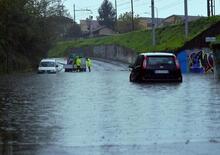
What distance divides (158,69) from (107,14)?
143 meters

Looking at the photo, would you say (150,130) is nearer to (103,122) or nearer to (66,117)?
(103,122)

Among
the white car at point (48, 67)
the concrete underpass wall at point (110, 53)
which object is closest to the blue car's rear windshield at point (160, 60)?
the white car at point (48, 67)

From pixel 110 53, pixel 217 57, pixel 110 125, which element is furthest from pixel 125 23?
pixel 110 125

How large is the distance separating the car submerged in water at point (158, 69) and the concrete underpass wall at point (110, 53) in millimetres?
56370

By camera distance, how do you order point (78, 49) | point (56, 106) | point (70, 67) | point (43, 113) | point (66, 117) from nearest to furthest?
point (66, 117), point (43, 113), point (56, 106), point (70, 67), point (78, 49)

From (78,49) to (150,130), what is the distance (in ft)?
390

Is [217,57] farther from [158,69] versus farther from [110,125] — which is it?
[110,125]

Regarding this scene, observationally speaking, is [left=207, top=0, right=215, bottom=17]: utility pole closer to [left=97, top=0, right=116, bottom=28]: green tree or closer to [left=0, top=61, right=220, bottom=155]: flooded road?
[left=0, top=61, right=220, bottom=155]: flooded road

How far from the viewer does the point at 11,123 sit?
13.3m

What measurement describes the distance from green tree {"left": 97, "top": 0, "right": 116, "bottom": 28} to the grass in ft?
112

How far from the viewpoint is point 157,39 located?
84.9 m

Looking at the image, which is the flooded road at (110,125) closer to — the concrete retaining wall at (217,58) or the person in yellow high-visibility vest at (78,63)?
the concrete retaining wall at (217,58)

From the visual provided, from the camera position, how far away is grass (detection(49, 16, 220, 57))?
212ft

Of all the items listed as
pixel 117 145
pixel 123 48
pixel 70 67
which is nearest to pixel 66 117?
pixel 117 145
